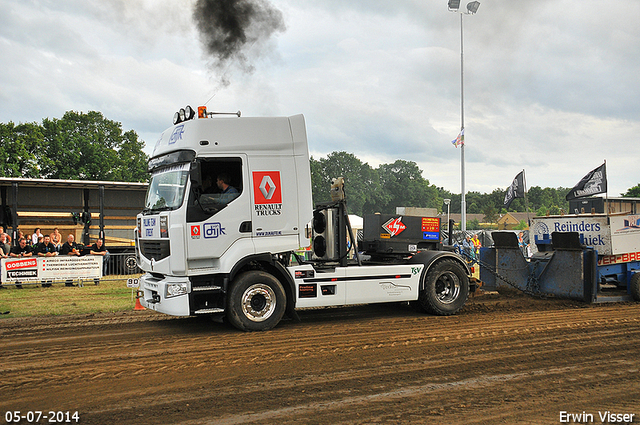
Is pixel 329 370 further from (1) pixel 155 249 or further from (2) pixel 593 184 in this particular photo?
(2) pixel 593 184

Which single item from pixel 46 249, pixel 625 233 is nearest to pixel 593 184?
pixel 625 233

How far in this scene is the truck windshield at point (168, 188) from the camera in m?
7.92

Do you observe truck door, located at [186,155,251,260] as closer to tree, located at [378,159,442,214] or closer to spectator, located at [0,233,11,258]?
spectator, located at [0,233,11,258]

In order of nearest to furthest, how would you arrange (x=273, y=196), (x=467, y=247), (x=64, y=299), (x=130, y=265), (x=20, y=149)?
(x=273, y=196) → (x=64, y=299) → (x=130, y=265) → (x=467, y=247) → (x=20, y=149)

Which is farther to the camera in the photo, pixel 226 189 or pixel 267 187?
pixel 267 187

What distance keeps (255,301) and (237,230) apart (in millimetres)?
1221

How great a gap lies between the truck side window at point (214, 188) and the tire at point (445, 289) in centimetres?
421

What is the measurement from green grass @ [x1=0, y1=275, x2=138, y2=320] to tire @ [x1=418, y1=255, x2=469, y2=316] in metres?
6.58

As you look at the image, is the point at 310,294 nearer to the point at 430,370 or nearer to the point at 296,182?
the point at 296,182

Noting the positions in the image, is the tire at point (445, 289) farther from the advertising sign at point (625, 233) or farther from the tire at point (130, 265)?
the tire at point (130, 265)

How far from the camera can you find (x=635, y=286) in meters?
11.3

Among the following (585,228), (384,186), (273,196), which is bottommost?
(585,228)

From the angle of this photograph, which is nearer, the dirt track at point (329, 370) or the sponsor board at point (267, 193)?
the dirt track at point (329, 370)

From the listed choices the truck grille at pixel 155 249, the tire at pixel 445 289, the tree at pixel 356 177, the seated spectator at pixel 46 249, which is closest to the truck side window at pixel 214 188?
the truck grille at pixel 155 249
